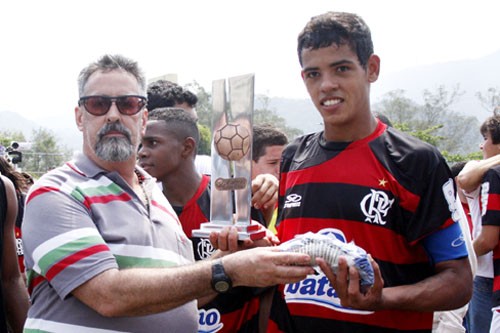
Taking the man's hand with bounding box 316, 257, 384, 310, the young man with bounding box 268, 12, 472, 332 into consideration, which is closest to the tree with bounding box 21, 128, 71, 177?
the young man with bounding box 268, 12, 472, 332

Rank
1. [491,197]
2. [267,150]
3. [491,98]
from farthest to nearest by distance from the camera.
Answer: [491,98] → [267,150] → [491,197]

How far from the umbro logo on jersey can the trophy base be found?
0.16 meters

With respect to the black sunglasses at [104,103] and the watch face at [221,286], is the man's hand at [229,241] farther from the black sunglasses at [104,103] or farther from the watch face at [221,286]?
the black sunglasses at [104,103]

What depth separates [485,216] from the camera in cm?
422

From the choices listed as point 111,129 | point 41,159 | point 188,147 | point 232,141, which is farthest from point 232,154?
point 41,159

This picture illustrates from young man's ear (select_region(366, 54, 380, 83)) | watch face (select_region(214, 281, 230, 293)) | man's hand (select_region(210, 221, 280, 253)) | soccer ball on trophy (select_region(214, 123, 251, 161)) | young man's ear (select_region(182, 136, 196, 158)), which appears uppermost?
young man's ear (select_region(366, 54, 380, 83))

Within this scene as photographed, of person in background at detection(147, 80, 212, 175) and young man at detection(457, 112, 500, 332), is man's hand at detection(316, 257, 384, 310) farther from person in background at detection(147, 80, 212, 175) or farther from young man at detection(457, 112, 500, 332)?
young man at detection(457, 112, 500, 332)

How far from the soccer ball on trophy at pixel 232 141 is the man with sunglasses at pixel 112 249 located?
1.13 feet

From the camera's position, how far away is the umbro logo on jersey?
2305mm

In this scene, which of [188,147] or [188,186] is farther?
[188,147]

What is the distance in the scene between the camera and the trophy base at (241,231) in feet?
7.41

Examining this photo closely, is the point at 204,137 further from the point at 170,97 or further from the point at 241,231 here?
the point at 241,231

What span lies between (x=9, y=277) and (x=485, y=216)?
3.37m

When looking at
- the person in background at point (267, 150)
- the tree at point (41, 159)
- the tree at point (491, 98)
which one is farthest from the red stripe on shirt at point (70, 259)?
the tree at point (491, 98)
